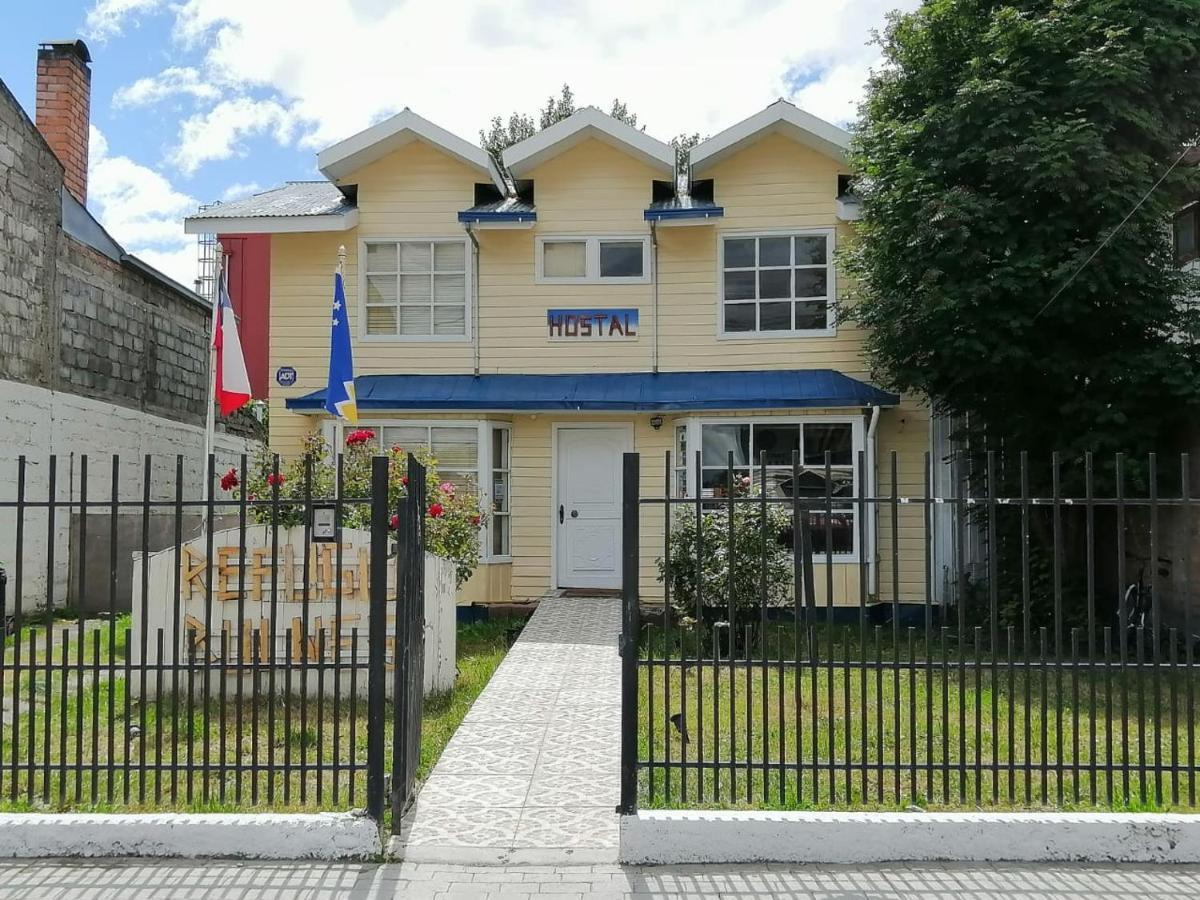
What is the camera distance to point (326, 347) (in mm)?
13867

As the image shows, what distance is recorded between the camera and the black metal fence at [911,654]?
203 inches

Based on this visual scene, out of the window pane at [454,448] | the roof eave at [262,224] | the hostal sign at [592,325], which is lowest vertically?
the window pane at [454,448]

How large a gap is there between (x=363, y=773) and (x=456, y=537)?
13.7ft

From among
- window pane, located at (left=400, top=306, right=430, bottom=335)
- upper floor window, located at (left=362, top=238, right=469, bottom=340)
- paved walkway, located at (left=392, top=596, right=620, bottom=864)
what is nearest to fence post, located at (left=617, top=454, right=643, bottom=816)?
paved walkway, located at (left=392, top=596, right=620, bottom=864)

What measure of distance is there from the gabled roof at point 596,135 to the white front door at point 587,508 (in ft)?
11.9

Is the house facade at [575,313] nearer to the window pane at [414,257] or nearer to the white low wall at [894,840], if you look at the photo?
the window pane at [414,257]

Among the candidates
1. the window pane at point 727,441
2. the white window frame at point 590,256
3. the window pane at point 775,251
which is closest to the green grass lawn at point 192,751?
the window pane at point 727,441

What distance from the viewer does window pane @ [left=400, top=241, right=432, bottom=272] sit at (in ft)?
46.0

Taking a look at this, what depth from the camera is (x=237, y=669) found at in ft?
17.3

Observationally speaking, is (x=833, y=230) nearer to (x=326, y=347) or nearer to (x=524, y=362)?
(x=524, y=362)

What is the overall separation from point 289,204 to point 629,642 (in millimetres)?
11443

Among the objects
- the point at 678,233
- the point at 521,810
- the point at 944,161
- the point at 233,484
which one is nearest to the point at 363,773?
the point at 521,810

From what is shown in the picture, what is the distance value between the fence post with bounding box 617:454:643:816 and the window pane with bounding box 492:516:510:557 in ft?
28.0

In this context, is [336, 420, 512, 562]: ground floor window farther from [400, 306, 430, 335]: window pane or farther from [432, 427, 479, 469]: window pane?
[400, 306, 430, 335]: window pane
